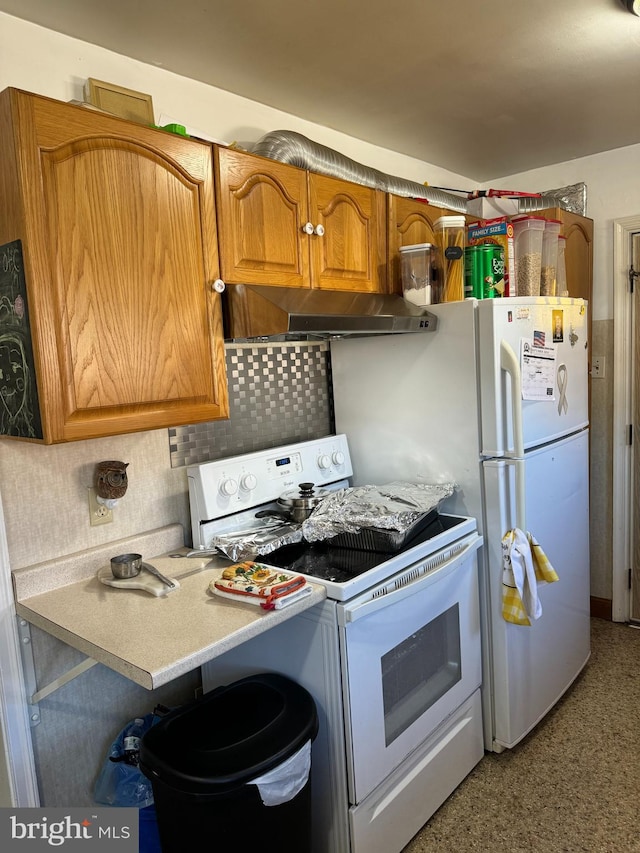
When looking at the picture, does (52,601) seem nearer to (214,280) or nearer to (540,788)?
(214,280)

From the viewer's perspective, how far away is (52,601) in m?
1.61

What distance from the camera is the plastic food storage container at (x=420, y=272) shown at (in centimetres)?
220

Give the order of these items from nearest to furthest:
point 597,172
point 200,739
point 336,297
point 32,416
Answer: point 32,416, point 200,739, point 336,297, point 597,172

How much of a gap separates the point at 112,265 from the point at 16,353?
1.01 ft

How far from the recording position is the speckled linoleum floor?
6.02 ft

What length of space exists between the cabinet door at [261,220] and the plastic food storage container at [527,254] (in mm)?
841

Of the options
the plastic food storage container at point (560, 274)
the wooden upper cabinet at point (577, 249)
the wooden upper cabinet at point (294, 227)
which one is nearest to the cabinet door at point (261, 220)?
the wooden upper cabinet at point (294, 227)

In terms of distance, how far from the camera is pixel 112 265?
1467 mm

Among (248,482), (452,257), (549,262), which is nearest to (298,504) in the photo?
(248,482)

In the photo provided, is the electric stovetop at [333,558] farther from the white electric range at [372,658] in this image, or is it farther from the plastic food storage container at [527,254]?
the plastic food storage container at [527,254]

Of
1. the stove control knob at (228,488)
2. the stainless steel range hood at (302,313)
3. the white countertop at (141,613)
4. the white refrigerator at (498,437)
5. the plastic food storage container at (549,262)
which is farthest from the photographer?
the plastic food storage container at (549,262)

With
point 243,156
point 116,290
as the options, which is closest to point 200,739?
point 116,290

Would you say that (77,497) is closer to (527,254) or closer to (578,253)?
(527,254)

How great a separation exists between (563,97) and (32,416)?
7.17 ft
